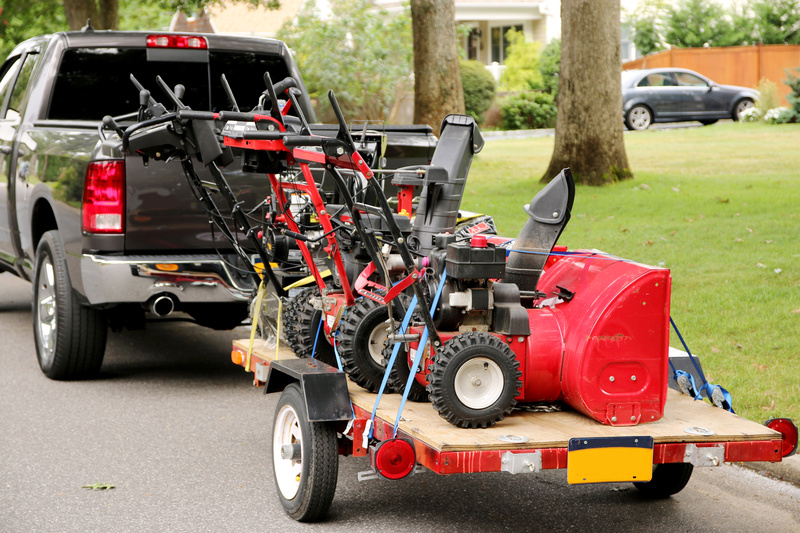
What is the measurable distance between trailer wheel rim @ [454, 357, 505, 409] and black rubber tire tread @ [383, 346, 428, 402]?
434 mm

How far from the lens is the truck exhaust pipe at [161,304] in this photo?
628 cm

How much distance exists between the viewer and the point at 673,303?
809 centimetres

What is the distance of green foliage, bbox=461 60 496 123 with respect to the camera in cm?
2967

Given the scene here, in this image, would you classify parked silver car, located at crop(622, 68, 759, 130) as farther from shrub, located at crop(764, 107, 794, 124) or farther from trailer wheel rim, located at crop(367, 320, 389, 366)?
trailer wheel rim, located at crop(367, 320, 389, 366)

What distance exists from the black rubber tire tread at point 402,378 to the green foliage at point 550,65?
30261 millimetres

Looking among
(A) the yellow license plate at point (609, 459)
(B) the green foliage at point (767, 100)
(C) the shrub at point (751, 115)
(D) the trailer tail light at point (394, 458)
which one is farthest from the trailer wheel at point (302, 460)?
(C) the shrub at point (751, 115)

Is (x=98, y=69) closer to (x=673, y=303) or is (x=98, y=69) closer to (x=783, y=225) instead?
(x=673, y=303)

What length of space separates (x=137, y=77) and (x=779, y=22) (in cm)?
3866

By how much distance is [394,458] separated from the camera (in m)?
3.79

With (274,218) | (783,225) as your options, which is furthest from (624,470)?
(783,225)

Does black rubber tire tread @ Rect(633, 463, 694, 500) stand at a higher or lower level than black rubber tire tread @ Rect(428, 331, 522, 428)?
lower

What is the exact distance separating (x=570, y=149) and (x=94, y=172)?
8976 millimetres

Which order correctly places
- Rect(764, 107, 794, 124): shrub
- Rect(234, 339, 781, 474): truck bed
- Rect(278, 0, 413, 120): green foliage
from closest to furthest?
1. Rect(234, 339, 781, 474): truck bed
2. Rect(764, 107, 794, 124): shrub
3. Rect(278, 0, 413, 120): green foliage

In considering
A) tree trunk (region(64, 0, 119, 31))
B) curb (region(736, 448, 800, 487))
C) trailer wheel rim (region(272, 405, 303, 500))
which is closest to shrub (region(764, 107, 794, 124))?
tree trunk (region(64, 0, 119, 31))
